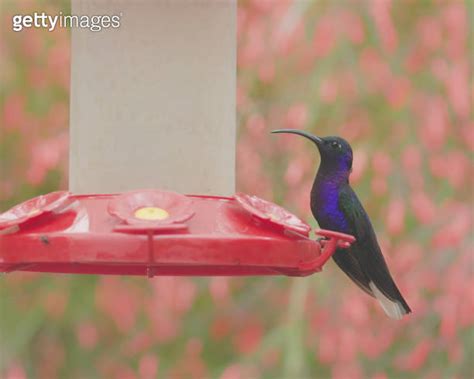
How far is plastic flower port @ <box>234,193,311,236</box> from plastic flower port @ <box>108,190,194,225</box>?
146 millimetres

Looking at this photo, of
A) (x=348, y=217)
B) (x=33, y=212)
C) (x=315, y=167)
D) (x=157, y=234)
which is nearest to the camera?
(x=157, y=234)

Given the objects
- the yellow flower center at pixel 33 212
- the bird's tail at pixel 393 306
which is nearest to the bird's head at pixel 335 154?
the bird's tail at pixel 393 306

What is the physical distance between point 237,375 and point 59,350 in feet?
3.85

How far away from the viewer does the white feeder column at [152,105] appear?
108 inches

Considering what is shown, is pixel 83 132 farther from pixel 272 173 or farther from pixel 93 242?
pixel 272 173

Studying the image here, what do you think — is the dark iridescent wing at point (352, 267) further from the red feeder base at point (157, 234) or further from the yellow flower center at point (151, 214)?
the yellow flower center at point (151, 214)

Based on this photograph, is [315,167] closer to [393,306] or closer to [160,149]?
[393,306]

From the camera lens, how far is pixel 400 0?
5844 mm

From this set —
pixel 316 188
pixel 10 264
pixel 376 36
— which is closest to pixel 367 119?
pixel 376 36

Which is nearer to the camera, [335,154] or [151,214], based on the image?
[151,214]

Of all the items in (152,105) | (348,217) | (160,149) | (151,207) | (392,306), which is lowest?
(392,306)

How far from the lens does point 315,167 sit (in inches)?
215

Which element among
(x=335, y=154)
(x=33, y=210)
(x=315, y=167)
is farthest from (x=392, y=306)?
(x=315, y=167)

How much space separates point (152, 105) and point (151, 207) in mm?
366
